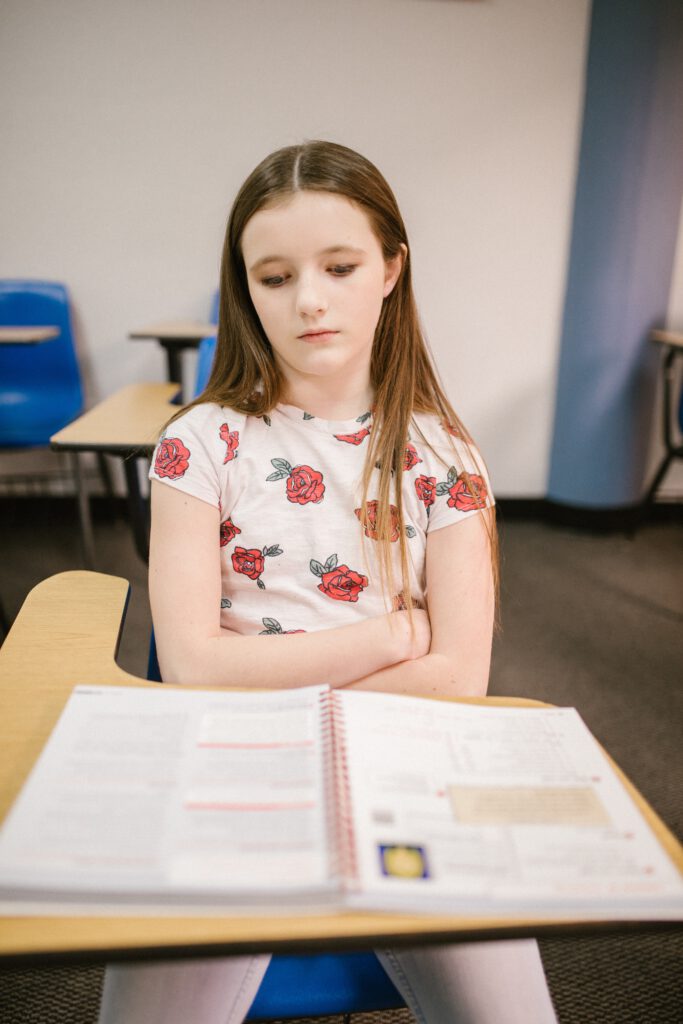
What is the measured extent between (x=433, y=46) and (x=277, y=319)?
9.00 ft

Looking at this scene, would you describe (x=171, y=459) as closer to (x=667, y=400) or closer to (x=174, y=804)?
(x=174, y=804)

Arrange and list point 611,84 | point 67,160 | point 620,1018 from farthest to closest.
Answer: point 67,160
point 611,84
point 620,1018

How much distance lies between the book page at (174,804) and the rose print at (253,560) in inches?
14.0

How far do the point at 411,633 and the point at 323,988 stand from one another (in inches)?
14.9

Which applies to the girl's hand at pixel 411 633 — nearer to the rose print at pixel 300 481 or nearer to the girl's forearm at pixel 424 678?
the girl's forearm at pixel 424 678

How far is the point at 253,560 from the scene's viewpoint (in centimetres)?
98

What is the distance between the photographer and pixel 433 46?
3025 millimetres

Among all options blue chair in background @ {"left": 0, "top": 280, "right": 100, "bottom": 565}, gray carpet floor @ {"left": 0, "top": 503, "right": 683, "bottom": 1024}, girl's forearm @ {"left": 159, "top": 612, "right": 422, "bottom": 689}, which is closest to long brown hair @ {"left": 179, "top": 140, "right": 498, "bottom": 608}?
girl's forearm @ {"left": 159, "top": 612, "right": 422, "bottom": 689}

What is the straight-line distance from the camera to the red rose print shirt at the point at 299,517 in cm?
97

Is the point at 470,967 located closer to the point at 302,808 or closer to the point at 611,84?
the point at 302,808

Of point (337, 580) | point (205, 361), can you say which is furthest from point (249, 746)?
point (205, 361)

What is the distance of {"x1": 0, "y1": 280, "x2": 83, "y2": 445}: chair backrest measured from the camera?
3.12 m

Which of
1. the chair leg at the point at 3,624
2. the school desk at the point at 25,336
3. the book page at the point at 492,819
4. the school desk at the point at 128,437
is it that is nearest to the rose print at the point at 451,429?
the book page at the point at 492,819

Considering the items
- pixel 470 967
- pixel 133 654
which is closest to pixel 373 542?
pixel 470 967
